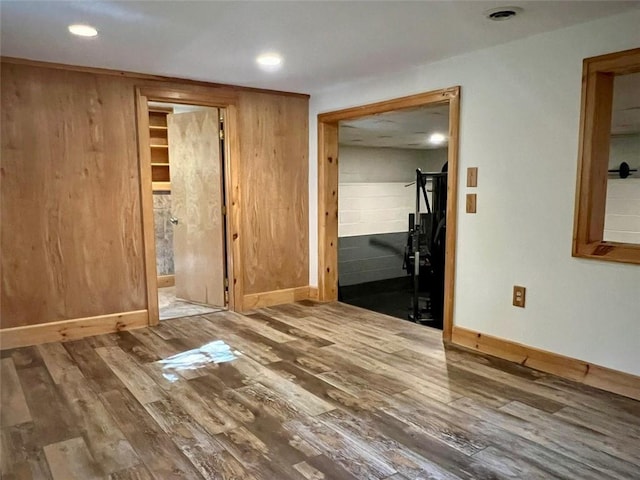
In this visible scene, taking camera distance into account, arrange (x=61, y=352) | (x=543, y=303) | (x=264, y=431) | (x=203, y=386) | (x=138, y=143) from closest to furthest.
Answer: (x=264, y=431) < (x=203, y=386) < (x=543, y=303) < (x=61, y=352) < (x=138, y=143)

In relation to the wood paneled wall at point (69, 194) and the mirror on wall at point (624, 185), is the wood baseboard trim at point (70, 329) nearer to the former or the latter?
the wood paneled wall at point (69, 194)

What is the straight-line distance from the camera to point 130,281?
4.04 metres

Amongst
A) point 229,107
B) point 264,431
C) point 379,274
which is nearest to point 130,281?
point 229,107

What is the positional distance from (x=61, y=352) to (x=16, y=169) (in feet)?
4.72

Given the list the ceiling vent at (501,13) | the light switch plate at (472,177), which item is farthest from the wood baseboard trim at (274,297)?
the ceiling vent at (501,13)

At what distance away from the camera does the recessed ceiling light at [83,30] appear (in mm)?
2713

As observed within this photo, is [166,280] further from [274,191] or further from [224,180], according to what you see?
[274,191]

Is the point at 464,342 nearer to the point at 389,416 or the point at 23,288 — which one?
the point at 389,416

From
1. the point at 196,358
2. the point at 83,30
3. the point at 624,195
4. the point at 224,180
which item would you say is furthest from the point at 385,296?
the point at 83,30

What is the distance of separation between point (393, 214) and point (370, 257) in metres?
0.84

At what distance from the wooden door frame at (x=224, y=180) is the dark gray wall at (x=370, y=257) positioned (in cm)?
220

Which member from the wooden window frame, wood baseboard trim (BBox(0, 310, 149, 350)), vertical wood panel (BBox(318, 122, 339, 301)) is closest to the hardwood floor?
wood baseboard trim (BBox(0, 310, 149, 350))

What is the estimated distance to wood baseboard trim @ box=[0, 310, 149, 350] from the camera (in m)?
3.57

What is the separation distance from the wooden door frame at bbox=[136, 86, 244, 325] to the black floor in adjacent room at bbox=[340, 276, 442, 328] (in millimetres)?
1467
